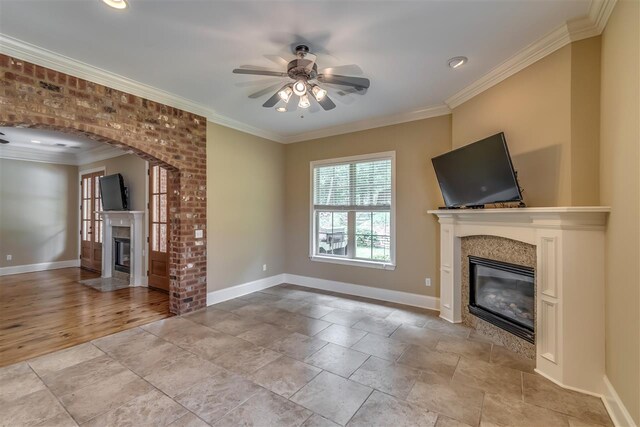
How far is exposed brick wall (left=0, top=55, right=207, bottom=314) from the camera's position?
2652mm

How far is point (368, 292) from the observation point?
4816 mm

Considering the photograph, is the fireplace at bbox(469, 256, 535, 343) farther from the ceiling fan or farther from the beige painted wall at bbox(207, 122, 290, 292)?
the beige painted wall at bbox(207, 122, 290, 292)

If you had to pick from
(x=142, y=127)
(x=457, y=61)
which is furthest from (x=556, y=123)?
(x=142, y=127)

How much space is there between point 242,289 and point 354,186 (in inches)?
106

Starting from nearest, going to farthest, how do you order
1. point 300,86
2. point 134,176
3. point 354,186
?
1. point 300,86
2. point 354,186
3. point 134,176

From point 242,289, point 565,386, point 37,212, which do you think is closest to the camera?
point 565,386

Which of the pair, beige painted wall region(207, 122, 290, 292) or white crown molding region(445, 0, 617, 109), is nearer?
white crown molding region(445, 0, 617, 109)

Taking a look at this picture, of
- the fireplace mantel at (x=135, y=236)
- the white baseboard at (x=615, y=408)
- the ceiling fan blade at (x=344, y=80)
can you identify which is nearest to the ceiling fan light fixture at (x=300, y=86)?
the ceiling fan blade at (x=344, y=80)

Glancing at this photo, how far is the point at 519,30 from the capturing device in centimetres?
242

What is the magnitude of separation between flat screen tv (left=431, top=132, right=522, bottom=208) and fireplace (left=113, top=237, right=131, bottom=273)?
638 cm

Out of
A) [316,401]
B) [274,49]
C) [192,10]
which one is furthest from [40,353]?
[274,49]

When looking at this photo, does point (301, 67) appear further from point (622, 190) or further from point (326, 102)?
point (622, 190)

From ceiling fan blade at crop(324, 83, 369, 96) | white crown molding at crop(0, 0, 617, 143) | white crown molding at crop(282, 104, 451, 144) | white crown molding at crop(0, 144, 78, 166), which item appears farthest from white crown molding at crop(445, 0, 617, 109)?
white crown molding at crop(0, 144, 78, 166)

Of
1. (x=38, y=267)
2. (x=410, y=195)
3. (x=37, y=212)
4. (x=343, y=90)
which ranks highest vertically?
(x=343, y=90)
